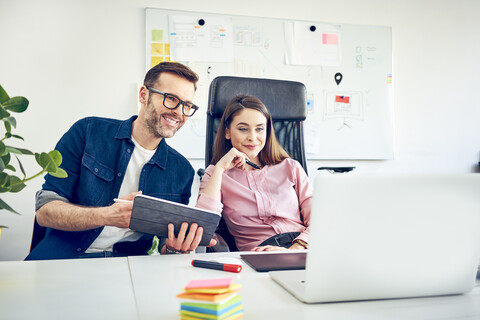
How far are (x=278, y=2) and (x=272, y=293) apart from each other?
8.45 ft

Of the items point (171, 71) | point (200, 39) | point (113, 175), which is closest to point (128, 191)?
point (113, 175)

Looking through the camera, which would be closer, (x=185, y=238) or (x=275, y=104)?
(x=185, y=238)

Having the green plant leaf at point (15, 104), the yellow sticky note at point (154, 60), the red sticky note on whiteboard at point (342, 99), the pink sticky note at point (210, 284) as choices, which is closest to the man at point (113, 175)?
the green plant leaf at point (15, 104)

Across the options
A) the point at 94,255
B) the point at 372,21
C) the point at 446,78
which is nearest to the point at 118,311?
the point at 94,255

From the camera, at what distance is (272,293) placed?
70cm

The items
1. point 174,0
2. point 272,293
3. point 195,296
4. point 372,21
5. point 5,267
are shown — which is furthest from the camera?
point 372,21

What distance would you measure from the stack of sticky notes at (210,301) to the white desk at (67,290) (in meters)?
0.10

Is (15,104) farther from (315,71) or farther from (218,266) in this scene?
(315,71)

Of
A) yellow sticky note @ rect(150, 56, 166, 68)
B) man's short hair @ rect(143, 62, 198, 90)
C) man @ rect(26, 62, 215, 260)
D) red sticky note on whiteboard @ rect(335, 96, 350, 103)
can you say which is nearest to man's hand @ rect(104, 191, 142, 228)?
man @ rect(26, 62, 215, 260)

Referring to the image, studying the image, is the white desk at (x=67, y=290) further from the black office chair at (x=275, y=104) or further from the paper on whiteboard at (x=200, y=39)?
the paper on whiteboard at (x=200, y=39)

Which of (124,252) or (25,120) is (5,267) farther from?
(25,120)

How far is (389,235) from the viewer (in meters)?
0.61

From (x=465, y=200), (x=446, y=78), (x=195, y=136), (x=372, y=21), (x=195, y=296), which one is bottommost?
(x=195, y=296)

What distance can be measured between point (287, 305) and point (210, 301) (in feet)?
0.54
